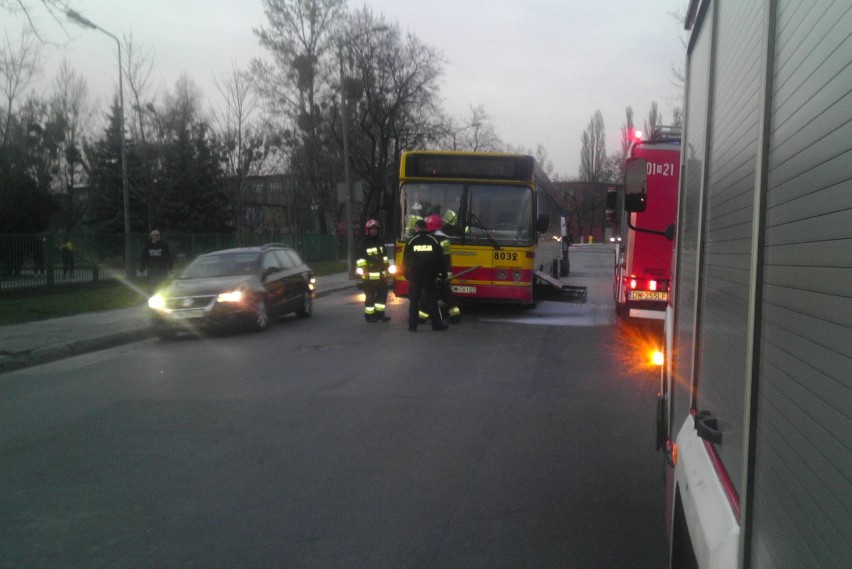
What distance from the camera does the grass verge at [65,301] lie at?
1711 centimetres

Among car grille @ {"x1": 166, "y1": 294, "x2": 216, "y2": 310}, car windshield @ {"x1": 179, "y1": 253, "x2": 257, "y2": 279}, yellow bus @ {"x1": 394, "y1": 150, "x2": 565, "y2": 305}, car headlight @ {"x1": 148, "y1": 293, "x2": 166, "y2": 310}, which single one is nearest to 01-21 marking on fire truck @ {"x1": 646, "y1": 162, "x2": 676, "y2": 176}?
yellow bus @ {"x1": 394, "y1": 150, "x2": 565, "y2": 305}

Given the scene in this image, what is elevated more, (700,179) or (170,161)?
(170,161)

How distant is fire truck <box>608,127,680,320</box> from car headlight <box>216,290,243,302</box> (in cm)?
642

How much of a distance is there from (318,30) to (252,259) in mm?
27065

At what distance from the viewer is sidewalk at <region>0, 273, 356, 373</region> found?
11.8m

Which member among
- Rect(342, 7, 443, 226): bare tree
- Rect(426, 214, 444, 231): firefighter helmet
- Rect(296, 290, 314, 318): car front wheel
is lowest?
Rect(296, 290, 314, 318): car front wheel

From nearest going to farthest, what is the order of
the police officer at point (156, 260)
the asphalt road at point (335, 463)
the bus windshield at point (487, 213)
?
1. the asphalt road at point (335, 463)
2. the bus windshield at point (487, 213)
3. the police officer at point (156, 260)

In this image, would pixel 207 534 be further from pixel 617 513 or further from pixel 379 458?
pixel 617 513

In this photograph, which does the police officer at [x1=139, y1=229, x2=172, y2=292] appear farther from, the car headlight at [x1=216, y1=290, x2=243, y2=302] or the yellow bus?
the yellow bus

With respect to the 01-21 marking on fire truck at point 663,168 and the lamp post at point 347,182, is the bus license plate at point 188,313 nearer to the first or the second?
the 01-21 marking on fire truck at point 663,168

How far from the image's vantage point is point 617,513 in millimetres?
5105

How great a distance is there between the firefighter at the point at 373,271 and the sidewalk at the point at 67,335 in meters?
3.99

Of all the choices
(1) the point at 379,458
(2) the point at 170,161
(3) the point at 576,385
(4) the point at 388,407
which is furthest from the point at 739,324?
(2) the point at 170,161

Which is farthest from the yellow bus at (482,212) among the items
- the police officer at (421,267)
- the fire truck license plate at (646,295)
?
the fire truck license plate at (646,295)
